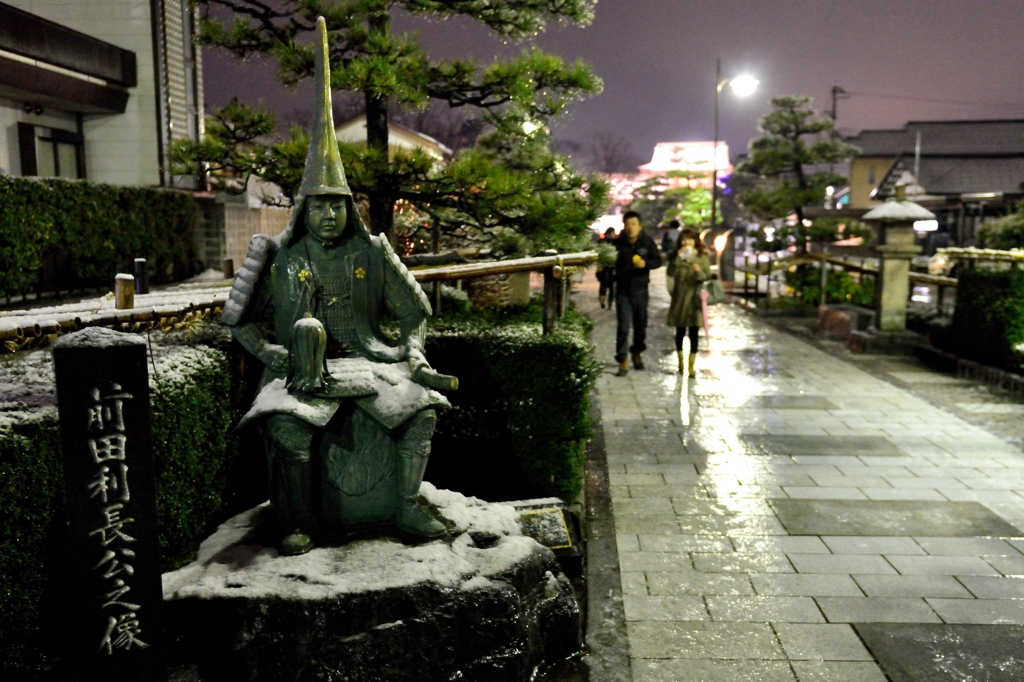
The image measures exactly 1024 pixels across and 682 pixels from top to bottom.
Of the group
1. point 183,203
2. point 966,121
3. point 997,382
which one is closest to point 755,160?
point 997,382

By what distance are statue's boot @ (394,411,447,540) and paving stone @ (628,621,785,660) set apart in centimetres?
130

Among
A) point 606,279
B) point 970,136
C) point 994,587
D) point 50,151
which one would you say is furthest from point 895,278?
point 970,136

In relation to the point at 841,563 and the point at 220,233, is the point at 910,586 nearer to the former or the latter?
the point at 841,563

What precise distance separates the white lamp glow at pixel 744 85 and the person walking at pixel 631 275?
16.0m

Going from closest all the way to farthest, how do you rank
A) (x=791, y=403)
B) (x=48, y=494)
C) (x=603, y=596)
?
(x=48, y=494)
(x=603, y=596)
(x=791, y=403)

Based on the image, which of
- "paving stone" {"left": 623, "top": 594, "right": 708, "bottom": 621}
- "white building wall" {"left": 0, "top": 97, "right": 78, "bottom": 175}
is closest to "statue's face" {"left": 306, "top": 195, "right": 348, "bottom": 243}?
"paving stone" {"left": 623, "top": 594, "right": 708, "bottom": 621}

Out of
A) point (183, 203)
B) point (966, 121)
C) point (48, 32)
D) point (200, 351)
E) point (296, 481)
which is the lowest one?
point (296, 481)

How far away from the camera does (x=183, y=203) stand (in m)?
13.3

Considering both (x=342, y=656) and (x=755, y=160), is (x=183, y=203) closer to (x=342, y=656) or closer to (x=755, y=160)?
(x=342, y=656)

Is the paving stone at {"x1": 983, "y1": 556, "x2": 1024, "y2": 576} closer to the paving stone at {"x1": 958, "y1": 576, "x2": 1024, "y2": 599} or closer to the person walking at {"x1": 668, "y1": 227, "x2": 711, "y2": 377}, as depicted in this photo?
the paving stone at {"x1": 958, "y1": 576, "x2": 1024, "y2": 599}

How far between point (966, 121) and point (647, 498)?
52.9 m

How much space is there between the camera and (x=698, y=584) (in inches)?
203

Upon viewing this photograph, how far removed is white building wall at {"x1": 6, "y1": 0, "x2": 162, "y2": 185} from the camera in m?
14.1

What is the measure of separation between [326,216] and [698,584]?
3.27 m
